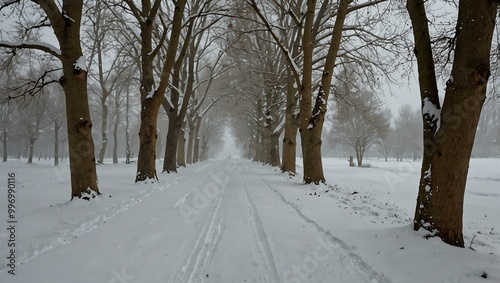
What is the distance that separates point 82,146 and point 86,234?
110 inches

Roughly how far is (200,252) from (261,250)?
2.58 feet

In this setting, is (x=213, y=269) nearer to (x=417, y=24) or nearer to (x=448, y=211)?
(x=448, y=211)

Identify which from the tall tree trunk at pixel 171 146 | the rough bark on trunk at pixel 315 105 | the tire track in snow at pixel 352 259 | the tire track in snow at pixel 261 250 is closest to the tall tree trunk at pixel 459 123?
the tire track in snow at pixel 352 259

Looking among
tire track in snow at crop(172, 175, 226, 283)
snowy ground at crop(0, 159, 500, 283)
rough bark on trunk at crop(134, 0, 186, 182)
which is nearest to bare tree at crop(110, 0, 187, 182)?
rough bark on trunk at crop(134, 0, 186, 182)

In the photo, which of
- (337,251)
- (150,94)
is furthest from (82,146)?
(337,251)

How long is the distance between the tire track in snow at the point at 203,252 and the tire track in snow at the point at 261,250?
20.4 inches

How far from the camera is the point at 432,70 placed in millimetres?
4348

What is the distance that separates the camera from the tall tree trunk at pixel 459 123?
11.7 feet

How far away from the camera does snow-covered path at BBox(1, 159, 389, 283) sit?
2.90m

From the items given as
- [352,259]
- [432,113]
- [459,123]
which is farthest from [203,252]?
[432,113]

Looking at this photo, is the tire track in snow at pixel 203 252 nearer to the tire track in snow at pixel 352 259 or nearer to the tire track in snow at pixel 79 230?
the tire track in snow at pixel 352 259

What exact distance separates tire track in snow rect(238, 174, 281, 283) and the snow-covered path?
0.4 inches

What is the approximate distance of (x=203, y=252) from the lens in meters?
3.52

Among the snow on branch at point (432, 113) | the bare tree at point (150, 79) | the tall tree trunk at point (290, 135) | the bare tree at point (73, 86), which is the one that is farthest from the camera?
the tall tree trunk at point (290, 135)
